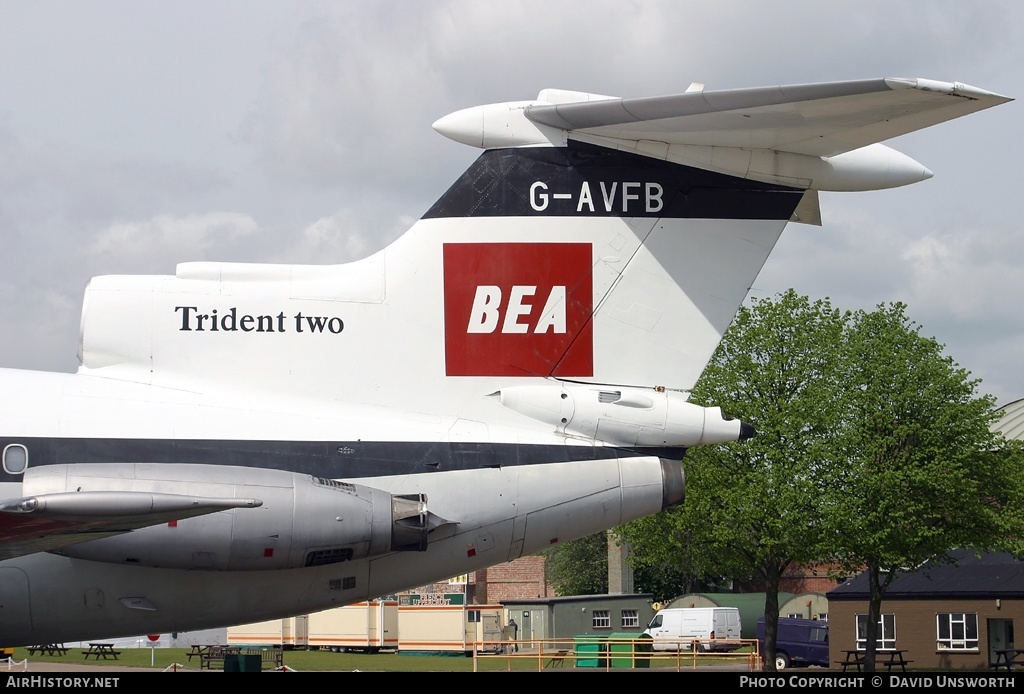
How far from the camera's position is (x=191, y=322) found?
8836mm

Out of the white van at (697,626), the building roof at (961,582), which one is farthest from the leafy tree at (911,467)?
the white van at (697,626)

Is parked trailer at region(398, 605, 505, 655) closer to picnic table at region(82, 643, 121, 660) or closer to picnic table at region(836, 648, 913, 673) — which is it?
picnic table at region(82, 643, 121, 660)

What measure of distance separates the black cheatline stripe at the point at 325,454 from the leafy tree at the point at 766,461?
2065 centimetres

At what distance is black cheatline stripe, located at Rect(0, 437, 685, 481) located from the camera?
8164mm

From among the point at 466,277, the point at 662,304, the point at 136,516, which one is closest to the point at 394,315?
the point at 466,277

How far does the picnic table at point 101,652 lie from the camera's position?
113ft

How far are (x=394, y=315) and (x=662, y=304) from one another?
7.13ft

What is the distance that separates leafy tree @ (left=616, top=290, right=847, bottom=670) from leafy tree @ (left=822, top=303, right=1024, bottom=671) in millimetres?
633

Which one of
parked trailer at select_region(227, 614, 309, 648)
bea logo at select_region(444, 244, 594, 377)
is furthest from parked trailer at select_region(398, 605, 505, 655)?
bea logo at select_region(444, 244, 594, 377)

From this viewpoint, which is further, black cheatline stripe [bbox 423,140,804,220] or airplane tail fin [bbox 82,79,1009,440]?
black cheatline stripe [bbox 423,140,804,220]

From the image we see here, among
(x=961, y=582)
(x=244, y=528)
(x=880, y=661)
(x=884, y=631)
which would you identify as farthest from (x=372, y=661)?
(x=244, y=528)

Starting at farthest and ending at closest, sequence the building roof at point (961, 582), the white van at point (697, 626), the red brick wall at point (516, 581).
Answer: the red brick wall at point (516, 581) < the white van at point (697, 626) < the building roof at point (961, 582)

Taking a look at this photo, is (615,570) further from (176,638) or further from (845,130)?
(845,130)

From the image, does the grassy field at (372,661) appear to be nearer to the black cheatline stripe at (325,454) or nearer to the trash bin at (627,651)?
the trash bin at (627,651)
